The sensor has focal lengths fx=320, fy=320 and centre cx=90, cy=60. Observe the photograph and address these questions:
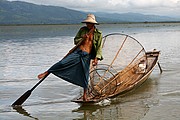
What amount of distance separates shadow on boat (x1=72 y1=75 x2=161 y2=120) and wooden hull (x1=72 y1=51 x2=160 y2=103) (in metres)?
0.16

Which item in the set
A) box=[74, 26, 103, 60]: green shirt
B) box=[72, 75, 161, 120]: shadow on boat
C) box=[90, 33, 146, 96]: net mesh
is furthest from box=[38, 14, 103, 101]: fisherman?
box=[90, 33, 146, 96]: net mesh

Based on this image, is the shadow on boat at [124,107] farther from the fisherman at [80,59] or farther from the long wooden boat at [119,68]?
the fisherman at [80,59]

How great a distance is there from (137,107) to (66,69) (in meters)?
1.77

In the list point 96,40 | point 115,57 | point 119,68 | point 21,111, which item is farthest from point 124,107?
point 119,68

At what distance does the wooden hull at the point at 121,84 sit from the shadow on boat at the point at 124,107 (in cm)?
16

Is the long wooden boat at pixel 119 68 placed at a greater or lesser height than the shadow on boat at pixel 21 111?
greater

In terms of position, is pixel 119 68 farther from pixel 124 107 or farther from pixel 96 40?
pixel 96 40

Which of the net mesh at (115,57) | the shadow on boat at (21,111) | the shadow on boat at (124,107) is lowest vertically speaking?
the shadow on boat at (21,111)

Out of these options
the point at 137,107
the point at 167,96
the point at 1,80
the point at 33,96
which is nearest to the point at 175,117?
the point at 137,107

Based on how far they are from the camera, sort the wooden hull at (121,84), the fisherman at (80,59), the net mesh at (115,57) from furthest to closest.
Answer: the net mesh at (115,57) → the wooden hull at (121,84) → the fisherman at (80,59)

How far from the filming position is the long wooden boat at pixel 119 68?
25.6 ft

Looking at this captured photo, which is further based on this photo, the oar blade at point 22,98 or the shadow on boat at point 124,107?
the oar blade at point 22,98

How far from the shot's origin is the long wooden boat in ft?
25.6

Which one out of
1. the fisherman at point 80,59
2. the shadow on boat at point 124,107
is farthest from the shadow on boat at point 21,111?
the shadow on boat at point 124,107
